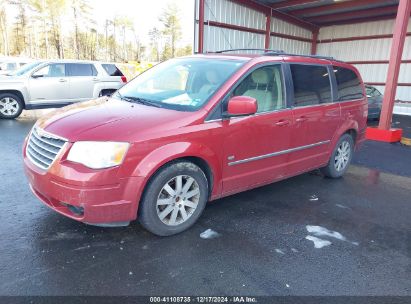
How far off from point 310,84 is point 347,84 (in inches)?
42.7

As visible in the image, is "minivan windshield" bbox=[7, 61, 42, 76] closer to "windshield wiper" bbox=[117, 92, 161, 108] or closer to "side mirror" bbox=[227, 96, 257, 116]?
"windshield wiper" bbox=[117, 92, 161, 108]

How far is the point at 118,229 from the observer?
11.0 ft

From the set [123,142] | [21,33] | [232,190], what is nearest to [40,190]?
[123,142]

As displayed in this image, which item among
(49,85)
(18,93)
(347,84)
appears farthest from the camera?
(49,85)

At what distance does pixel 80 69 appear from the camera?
1047cm

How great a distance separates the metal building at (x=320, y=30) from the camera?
11.7 meters

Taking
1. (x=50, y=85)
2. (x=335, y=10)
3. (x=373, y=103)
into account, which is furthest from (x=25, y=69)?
(x=335, y=10)

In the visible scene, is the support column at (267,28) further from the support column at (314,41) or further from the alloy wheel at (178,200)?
the alloy wheel at (178,200)

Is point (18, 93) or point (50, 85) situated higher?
point (50, 85)

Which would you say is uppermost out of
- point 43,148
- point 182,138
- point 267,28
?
point 267,28

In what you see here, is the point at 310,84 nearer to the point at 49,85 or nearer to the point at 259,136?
the point at 259,136

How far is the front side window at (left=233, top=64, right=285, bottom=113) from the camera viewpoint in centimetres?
371

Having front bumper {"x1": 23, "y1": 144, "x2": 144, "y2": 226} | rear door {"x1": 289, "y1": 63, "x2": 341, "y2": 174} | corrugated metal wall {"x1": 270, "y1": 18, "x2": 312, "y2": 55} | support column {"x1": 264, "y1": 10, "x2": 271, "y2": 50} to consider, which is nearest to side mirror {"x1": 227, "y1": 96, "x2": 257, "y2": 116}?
rear door {"x1": 289, "y1": 63, "x2": 341, "y2": 174}

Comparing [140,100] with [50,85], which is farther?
[50,85]
